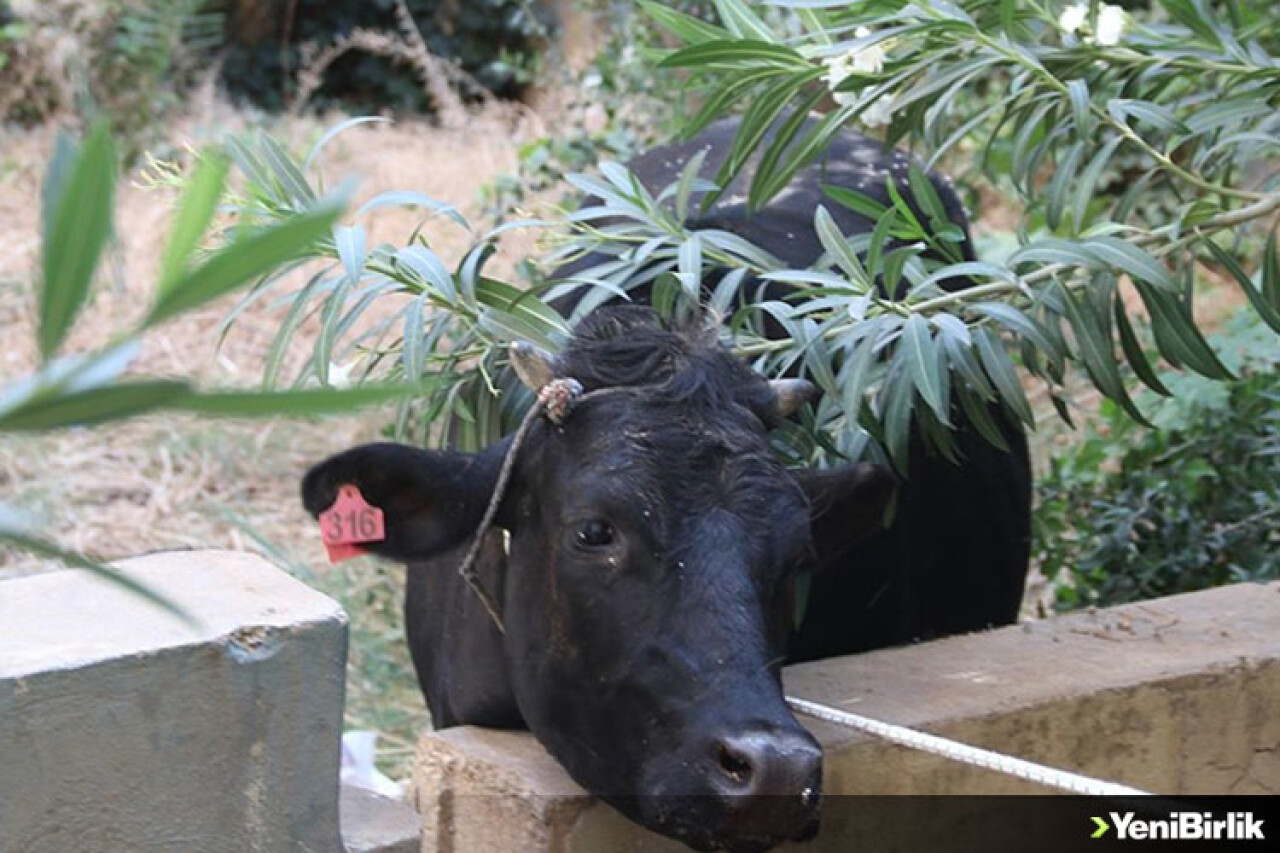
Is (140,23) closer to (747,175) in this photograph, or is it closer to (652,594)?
(747,175)

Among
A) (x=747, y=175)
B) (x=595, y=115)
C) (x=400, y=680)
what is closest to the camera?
(x=747, y=175)

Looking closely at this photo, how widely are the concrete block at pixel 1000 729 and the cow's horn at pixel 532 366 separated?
0.64m

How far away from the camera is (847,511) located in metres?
3.43

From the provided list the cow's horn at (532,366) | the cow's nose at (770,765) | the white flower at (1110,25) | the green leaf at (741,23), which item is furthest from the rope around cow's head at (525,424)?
the white flower at (1110,25)

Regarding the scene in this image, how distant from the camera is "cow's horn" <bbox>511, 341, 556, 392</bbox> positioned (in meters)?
3.23

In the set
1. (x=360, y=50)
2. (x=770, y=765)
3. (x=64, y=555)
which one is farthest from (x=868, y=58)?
(x=360, y=50)

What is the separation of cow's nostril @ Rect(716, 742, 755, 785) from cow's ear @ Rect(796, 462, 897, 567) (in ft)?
2.38

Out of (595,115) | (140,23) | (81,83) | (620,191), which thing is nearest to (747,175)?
(620,191)

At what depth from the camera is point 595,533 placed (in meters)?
2.99

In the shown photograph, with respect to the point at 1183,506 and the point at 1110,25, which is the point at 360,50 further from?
the point at 1110,25

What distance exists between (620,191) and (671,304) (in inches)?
11.3

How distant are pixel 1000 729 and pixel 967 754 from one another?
49cm

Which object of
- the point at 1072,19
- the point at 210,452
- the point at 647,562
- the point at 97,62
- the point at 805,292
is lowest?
the point at 210,452

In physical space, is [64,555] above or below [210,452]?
above
